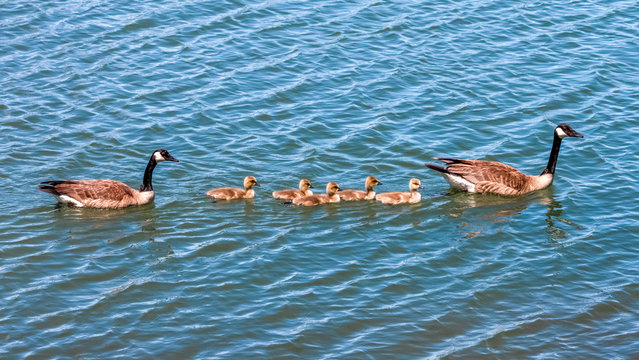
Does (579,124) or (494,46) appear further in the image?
(494,46)

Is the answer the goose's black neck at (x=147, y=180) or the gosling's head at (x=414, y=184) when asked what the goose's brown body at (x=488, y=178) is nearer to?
the gosling's head at (x=414, y=184)

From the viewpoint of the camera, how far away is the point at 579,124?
19547mm

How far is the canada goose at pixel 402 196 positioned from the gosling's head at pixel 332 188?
855 millimetres

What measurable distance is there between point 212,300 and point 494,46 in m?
13.4

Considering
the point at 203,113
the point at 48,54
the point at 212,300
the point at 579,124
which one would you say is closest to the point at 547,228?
the point at 579,124

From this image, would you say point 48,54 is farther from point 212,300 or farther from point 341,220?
point 212,300

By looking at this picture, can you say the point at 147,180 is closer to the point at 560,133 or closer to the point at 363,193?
the point at 363,193

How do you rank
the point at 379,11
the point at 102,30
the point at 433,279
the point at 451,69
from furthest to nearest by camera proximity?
1. the point at 379,11
2. the point at 102,30
3. the point at 451,69
4. the point at 433,279

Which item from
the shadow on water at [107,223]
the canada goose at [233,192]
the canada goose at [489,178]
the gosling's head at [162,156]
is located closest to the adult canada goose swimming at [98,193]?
the shadow on water at [107,223]

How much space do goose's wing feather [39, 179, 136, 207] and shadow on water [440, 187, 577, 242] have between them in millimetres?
5917

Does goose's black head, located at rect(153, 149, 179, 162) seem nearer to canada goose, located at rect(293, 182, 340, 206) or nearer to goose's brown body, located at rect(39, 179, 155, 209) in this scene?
goose's brown body, located at rect(39, 179, 155, 209)

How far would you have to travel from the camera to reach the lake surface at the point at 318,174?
12141mm

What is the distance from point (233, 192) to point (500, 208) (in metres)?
5.05

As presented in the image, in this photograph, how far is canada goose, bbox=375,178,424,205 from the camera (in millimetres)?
16156
